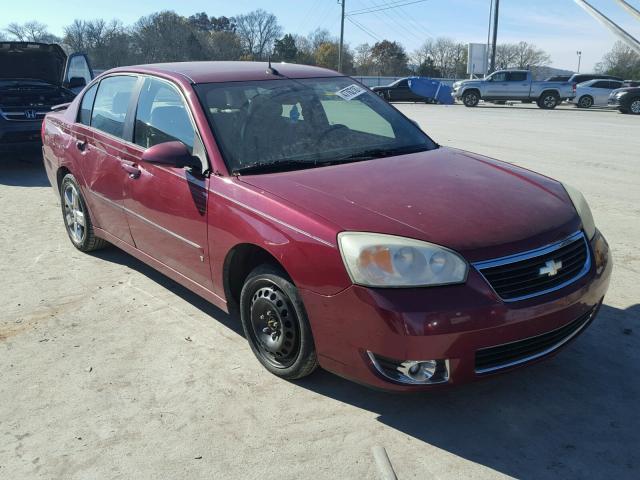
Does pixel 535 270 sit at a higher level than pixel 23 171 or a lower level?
higher

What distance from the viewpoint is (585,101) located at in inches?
1182

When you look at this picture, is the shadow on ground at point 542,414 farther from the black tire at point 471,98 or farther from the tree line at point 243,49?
the tree line at point 243,49

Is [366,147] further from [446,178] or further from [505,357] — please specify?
[505,357]

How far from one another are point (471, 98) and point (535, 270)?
3072cm

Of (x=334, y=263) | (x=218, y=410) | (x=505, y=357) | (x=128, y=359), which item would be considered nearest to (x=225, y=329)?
(x=128, y=359)

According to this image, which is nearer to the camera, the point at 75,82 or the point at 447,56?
the point at 75,82

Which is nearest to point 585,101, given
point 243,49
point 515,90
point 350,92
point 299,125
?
point 515,90

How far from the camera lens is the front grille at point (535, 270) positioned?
263cm

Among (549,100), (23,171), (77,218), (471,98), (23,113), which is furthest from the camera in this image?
(471,98)

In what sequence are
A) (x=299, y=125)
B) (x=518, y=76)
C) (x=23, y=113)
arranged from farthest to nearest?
(x=518, y=76) → (x=23, y=113) → (x=299, y=125)

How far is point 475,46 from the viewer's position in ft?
174

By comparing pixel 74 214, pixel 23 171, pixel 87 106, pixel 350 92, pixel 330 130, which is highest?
pixel 350 92

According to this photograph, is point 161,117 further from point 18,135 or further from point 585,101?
point 585,101

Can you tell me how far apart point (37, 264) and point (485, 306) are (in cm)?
419
